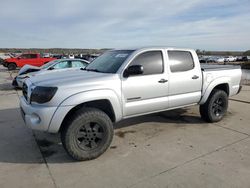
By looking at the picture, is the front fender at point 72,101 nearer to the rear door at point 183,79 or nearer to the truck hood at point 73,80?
the truck hood at point 73,80

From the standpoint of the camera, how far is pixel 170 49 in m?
4.77

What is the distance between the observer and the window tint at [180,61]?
15.5 ft

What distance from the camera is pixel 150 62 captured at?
14.6 feet

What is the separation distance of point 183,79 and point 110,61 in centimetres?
155

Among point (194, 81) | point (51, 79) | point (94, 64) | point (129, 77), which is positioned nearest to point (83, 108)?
point (51, 79)

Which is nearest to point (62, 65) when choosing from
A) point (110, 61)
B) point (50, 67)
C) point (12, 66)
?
point (50, 67)

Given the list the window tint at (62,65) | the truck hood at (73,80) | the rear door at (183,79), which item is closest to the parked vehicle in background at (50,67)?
the window tint at (62,65)

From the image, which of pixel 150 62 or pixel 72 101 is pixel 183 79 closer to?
pixel 150 62

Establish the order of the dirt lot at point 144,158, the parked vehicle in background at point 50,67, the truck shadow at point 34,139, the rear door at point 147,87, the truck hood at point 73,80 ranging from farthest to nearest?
the parked vehicle in background at point 50,67, the rear door at point 147,87, the truck shadow at point 34,139, the truck hood at point 73,80, the dirt lot at point 144,158

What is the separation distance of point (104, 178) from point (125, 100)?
1400 mm

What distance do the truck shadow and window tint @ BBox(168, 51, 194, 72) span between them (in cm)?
140

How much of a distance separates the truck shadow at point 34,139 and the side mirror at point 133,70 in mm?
1682

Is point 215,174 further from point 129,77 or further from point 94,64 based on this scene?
point 94,64

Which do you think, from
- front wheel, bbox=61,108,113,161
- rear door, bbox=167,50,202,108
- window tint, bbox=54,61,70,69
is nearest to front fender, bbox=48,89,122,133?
front wheel, bbox=61,108,113,161
